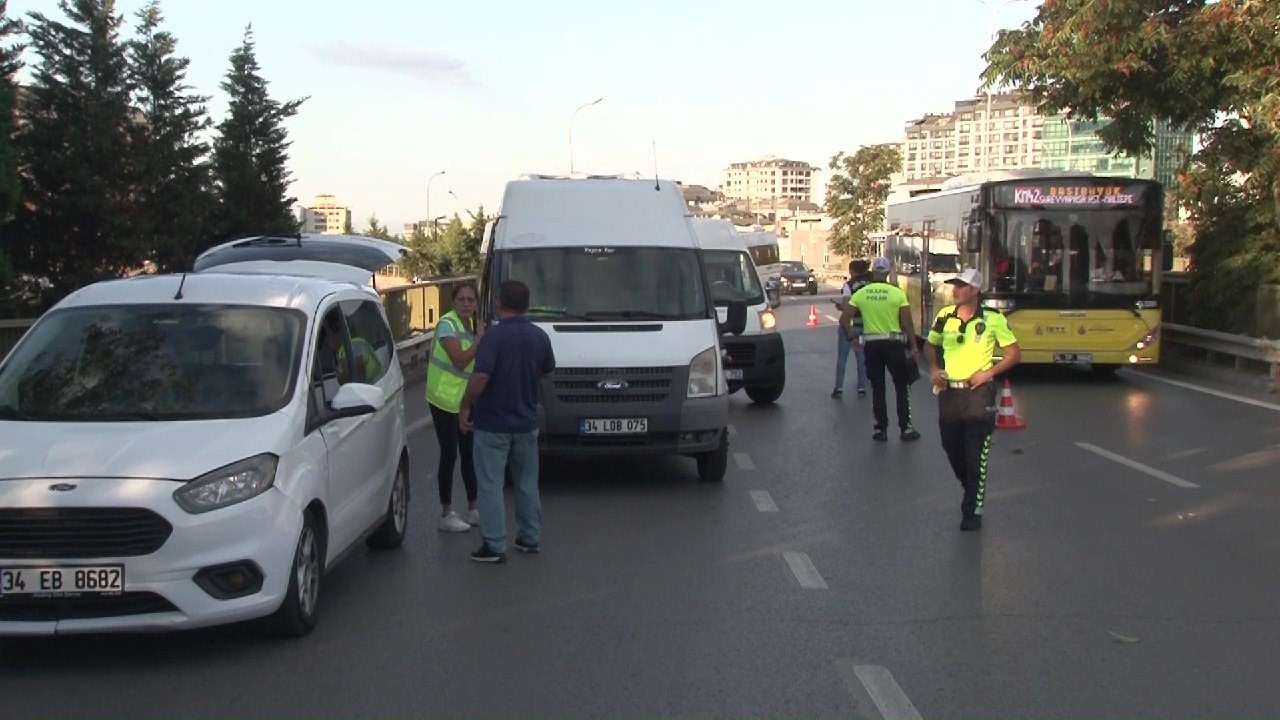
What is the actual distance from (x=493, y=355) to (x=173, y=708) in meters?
3.34

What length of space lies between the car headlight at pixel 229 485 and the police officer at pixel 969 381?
5.15 meters

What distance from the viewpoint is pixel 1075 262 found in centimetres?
2100

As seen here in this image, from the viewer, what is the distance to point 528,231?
12727mm

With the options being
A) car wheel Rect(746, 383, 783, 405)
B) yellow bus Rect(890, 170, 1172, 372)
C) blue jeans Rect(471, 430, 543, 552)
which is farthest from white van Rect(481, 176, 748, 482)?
yellow bus Rect(890, 170, 1172, 372)

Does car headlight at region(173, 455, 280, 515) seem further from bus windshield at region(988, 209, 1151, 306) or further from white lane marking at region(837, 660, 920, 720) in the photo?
bus windshield at region(988, 209, 1151, 306)

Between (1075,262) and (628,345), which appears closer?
(628,345)

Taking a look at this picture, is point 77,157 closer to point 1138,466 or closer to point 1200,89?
point 1200,89

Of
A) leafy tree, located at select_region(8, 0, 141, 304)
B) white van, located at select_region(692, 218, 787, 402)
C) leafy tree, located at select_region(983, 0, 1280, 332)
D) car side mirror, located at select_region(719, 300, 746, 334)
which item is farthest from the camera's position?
leafy tree, located at select_region(8, 0, 141, 304)

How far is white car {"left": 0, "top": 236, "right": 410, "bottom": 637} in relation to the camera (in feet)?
20.2

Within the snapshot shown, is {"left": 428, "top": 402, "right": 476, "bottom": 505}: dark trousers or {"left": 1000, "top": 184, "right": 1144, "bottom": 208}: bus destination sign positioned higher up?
{"left": 1000, "top": 184, "right": 1144, "bottom": 208}: bus destination sign

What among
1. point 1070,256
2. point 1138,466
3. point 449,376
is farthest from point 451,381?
point 1070,256

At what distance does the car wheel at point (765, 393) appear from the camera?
59.4ft

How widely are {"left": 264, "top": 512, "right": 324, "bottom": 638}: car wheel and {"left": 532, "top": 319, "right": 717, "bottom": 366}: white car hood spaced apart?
4.36 metres

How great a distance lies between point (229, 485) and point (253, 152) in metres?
37.7
